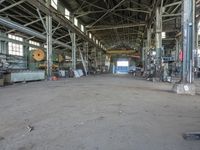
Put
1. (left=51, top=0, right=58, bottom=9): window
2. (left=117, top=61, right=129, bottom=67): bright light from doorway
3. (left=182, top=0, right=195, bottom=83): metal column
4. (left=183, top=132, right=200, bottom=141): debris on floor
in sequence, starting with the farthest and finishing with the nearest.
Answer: (left=117, top=61, right=129, bottom=67): bright light from doorway < (left=51, top=0, right=58, bottom=9): window < (left=182, top=0, right=195, bottom=83): metal column < (left=183, top=132, right=200, bottom=141): debris on floor

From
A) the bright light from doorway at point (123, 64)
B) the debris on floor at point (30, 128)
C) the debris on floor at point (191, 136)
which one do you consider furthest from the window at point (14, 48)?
the bright light from doorway at point (123, 64)

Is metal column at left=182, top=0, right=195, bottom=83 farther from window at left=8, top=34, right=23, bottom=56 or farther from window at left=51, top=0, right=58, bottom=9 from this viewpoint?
window at left=8, top=34, right=23, bottom=56

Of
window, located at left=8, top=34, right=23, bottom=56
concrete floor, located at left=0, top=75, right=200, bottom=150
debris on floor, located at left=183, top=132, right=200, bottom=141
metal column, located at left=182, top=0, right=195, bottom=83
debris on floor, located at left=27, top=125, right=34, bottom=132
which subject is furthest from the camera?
window, located at left=8, top=34, right=23, bottom=56

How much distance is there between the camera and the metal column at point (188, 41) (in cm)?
819

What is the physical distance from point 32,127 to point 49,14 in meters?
13.4

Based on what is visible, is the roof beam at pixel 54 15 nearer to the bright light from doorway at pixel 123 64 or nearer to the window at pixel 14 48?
the window at pixel 14 48

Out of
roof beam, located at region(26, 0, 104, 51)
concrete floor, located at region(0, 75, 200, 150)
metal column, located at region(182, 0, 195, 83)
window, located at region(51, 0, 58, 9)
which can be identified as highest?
window, located at region(51, 0, 58, 9)

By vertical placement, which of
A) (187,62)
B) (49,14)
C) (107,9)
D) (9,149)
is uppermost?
(107,9)

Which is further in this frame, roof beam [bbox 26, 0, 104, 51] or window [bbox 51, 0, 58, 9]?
window [bbox 51, 0, 58, 9]

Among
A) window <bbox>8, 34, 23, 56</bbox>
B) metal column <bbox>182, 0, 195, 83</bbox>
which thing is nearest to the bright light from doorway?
window <bbox>8, 34, 23, 56</bbox>

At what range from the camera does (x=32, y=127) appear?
347cm

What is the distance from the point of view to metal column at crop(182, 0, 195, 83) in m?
8.19

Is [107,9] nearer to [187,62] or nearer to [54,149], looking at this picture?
[187,62]

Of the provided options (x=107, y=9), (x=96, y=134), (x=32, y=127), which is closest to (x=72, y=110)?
(x=32, y=127)
